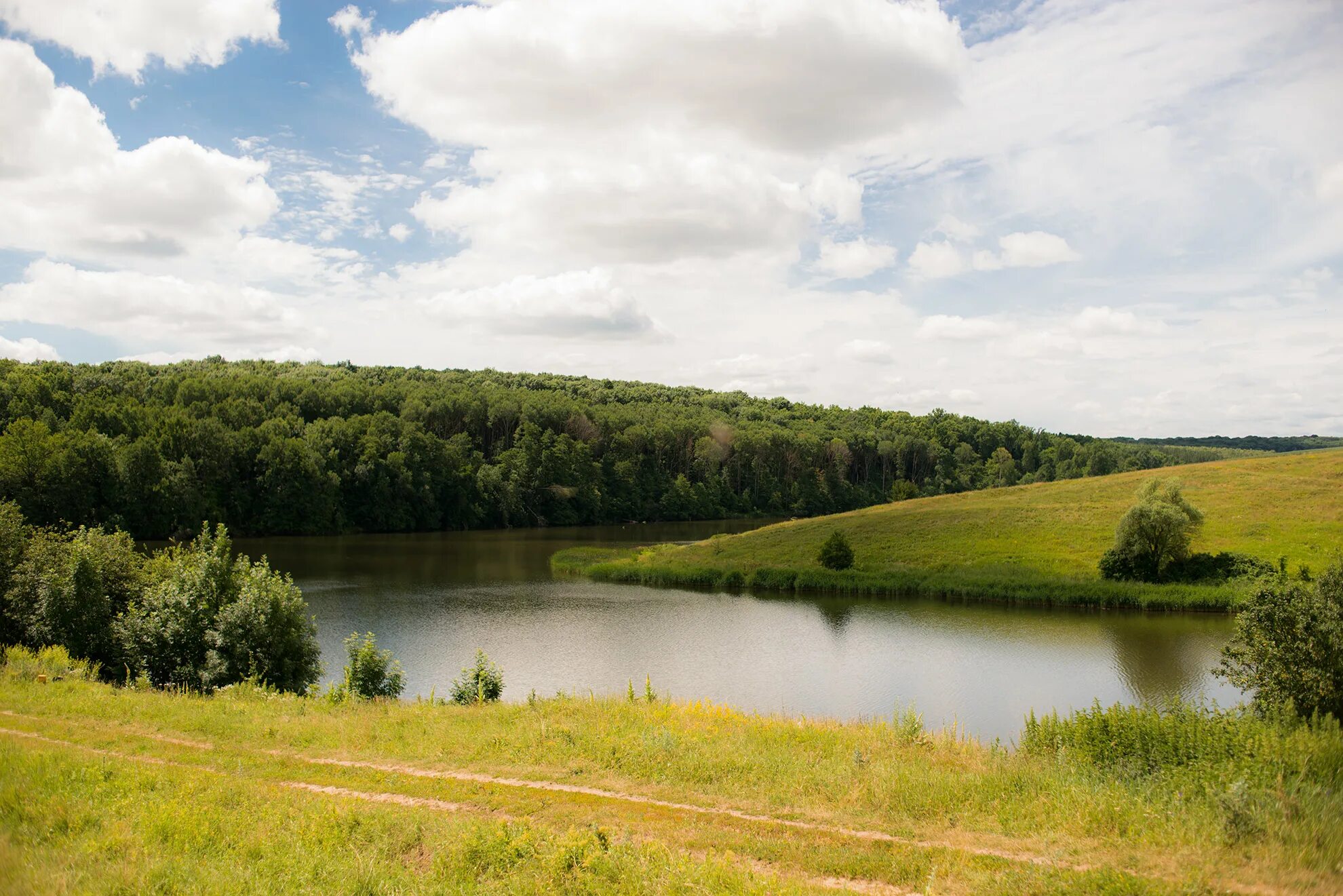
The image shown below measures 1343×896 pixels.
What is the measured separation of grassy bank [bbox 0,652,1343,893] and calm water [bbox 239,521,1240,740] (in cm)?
931

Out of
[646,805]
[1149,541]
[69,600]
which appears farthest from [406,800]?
[1149,541]

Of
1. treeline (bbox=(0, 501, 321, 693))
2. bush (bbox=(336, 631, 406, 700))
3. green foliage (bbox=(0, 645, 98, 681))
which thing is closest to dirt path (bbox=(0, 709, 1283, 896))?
green foliage (bbox=(0, 645, 98, 681))

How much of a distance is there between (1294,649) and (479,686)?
17961 millimetres

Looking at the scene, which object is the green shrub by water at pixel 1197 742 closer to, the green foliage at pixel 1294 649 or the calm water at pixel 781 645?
the green foliage at pixel 1294 649

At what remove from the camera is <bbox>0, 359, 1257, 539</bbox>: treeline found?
70.2m

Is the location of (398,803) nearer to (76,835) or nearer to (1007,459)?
(76,835)

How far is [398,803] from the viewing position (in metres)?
10.3

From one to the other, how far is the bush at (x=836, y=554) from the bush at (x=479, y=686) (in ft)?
111

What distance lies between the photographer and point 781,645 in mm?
33656

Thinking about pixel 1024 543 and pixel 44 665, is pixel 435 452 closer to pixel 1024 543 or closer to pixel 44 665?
pixel 1024 543

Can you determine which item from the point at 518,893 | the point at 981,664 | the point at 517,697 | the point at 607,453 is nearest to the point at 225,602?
the point at 517,697

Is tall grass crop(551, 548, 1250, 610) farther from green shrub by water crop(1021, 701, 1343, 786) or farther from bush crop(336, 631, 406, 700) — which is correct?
bush crop(336, 631, 406, 700)

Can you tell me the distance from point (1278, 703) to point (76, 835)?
19422mm

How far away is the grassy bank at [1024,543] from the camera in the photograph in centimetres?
4267
